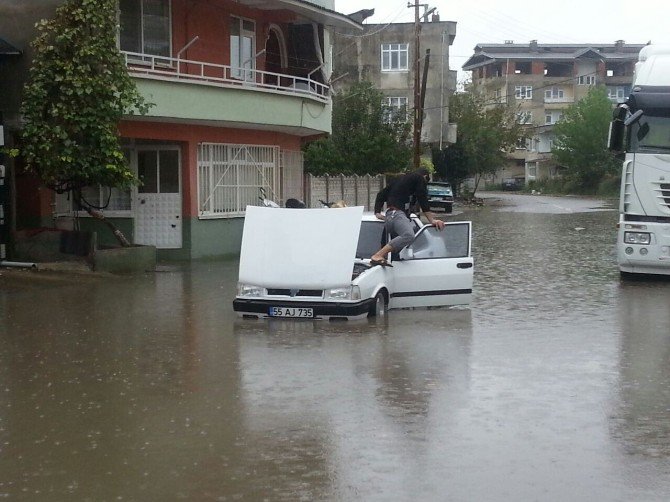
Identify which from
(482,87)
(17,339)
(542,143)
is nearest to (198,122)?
(17,339)

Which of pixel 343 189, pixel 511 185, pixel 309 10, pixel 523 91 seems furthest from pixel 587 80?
pixel 309 10

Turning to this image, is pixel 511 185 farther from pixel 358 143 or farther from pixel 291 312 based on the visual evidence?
pixel 291 312

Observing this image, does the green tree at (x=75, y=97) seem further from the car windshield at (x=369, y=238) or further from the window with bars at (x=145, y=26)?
the car windshield at (x=369, y=238)

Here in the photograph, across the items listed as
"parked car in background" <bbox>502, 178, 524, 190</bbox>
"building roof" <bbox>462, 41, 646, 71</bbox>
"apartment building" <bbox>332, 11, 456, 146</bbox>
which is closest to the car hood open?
"apartment building" <bbox>332, 11, 456, 146</bbox>

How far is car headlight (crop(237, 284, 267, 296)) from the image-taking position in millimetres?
13445

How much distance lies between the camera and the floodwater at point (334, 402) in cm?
669

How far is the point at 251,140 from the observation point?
2573cm

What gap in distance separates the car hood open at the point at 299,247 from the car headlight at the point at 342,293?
7 centimetres

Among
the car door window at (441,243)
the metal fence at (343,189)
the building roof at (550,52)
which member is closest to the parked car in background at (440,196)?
the metal fence at (343,189)

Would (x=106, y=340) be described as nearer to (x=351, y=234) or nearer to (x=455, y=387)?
(x=351, y=234)

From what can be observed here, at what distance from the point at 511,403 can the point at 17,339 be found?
20.8 ft

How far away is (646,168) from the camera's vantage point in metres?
18.9

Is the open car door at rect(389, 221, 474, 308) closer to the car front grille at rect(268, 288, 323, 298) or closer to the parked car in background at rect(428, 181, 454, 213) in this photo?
the car front grille at rect(268, 288, 323, 298)

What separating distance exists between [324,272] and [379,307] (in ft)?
3.80
